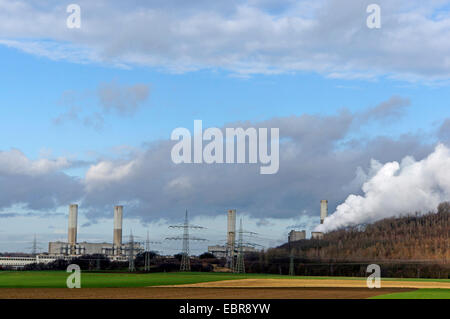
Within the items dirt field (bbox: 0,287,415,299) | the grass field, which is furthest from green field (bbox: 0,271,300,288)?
dirt field (bbox: 0,287,415,299)

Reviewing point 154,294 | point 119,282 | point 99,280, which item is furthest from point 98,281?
point 154,294

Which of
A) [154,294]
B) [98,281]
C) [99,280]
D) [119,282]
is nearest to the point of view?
[154,294]

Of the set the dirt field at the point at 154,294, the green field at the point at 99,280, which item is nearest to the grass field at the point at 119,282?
the green field at the point at 99,280

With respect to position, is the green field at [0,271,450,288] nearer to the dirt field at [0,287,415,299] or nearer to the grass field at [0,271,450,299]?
the grass field at [0,271,450,299]

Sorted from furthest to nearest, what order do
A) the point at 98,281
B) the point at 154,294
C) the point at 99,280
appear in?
the point at 99,280
the point at 98,281
the point at 154,294

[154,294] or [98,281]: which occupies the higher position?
[154,294]

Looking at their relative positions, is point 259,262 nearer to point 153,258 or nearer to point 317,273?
point 317,273

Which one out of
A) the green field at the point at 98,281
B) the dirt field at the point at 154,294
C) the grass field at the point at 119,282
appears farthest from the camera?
the green field at the point at 98,281

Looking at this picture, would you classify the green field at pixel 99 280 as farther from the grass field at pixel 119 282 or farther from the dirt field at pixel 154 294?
the dirt field at pixel 154 294

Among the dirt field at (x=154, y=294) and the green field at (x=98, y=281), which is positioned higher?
the dirt field at (x=154, y=294)

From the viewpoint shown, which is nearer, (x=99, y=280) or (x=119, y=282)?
(x=119, y=282)

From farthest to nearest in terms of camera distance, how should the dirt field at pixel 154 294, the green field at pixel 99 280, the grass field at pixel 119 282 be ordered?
1. the green field at pixel 99 280
2. the grass field at pixel 119 282
3. the dirt field at pixel 154 294

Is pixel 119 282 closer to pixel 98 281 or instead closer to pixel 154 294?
pixel 98 281
